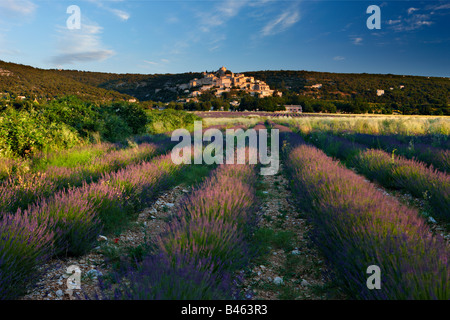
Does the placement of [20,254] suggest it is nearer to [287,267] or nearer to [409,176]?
[287,267]

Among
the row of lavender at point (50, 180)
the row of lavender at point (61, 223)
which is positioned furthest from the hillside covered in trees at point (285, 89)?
the row of lavender at point (61, 223)

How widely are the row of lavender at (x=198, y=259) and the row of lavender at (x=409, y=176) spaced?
2.72 metres

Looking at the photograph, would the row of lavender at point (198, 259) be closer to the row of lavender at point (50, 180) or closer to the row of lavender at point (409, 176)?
the row of lavender at point (50, 180)

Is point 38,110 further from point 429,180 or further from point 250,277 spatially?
point 429,180

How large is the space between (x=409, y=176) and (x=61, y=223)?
5.75 meters

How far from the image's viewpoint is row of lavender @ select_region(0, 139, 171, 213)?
3419 millimetres

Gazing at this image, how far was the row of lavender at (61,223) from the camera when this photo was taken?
2.04m

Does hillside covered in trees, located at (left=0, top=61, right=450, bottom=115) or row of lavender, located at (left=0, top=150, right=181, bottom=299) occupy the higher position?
hillside covered in trees, located at (left=0, top=61, right=450, bottom=115)

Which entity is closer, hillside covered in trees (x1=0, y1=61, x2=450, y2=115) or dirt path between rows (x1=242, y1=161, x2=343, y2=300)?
dirt path between rows (x1=242, y1=161, x2=343, y2=300)

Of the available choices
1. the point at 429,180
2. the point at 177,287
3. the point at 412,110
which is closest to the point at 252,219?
the point at 177,287

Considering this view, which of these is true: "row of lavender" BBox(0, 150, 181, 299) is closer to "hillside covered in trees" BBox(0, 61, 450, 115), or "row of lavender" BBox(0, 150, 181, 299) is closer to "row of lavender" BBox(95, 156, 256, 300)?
"row of lavender" BBox(95, 156, 256, 300)

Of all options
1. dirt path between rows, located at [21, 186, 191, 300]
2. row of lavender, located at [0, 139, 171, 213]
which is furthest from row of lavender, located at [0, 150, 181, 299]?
row of lavender, located at [0, 139, 171, 213]

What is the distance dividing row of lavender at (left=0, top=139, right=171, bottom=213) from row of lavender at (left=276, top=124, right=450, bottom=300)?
3.40 meters

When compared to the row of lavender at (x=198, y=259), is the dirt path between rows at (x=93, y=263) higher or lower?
lower
